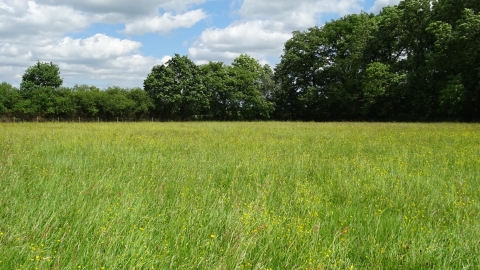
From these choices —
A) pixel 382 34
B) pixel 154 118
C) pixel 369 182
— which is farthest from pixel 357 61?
pixel 369 182

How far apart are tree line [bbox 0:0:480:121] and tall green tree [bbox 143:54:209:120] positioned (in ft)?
0.51

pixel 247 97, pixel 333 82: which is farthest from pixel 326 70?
pixel 247 97

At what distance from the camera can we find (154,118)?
174 ft

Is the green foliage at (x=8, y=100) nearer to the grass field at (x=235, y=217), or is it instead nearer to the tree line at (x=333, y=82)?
the tree line at (x=333, y=82)

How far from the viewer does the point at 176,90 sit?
175ft

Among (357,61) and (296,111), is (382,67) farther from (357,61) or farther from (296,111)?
(296,111)

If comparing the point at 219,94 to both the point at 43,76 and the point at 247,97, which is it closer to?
the point at 247,97

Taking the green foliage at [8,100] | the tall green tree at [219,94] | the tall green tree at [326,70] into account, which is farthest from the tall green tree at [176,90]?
the green foliage at [8,100]

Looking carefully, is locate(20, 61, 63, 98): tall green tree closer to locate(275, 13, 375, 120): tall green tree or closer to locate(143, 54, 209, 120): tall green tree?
locate(143, 54, 209, 120): tall green tree

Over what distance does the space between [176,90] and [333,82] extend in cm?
2353

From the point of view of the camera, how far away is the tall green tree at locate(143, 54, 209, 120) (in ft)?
173

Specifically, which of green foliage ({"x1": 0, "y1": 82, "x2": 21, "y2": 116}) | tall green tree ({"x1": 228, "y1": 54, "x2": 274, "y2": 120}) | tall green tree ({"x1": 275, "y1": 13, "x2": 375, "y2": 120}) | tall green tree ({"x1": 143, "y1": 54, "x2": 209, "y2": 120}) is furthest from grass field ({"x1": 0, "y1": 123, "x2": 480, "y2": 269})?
tall green tree ({"x1": 228, "y1": 54, "x2": 274, "y2": 120})

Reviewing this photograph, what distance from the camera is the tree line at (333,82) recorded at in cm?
3444

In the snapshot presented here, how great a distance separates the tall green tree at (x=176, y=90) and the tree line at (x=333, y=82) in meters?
0.15
